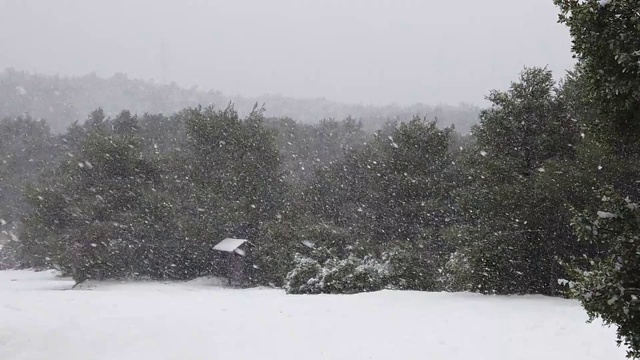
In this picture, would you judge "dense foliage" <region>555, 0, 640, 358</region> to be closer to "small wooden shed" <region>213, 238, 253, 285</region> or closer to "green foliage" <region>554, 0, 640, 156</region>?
"green foliage" <region>554, 0, 640, 156</region>

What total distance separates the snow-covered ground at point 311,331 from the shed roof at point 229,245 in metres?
13.6

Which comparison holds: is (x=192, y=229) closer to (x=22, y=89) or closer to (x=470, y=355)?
(x=470, y=355)

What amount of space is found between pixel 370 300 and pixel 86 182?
25194 millimetres

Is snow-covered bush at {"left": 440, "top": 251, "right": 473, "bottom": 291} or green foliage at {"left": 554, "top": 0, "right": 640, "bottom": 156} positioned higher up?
green foliage at {"left": 554, "top": 0, "right": 640, "bottom": 156}

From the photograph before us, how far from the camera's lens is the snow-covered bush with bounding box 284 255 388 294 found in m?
19.1

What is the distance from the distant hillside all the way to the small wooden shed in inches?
3736

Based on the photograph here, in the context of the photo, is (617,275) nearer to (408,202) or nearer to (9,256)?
(408,202)

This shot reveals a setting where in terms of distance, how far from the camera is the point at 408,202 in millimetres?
29078

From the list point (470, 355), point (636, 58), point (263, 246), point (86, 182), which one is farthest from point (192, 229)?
point (636, 58)

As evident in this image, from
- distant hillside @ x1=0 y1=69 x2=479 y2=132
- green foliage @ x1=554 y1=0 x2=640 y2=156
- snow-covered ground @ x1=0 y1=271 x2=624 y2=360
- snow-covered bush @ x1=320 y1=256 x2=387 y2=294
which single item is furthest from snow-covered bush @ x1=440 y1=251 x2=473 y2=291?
distant hillside @ x1=0 y1=69 x2=479 y2=132

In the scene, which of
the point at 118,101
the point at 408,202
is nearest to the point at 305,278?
the point at 408,202

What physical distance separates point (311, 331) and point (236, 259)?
759 inches

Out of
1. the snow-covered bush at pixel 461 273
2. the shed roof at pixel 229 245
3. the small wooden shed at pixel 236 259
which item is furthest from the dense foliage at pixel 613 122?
the small wooden shed at pixel 236 259

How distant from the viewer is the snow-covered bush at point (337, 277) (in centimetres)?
1908
